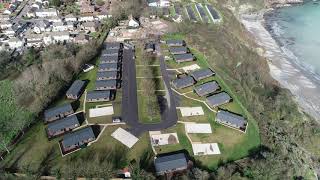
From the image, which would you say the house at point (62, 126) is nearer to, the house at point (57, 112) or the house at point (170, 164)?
the house at point (57, 112)

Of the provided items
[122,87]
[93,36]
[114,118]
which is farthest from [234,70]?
[93,36]

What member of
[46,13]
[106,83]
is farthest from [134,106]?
[46,13]

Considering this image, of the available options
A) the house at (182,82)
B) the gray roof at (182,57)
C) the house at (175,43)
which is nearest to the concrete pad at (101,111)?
the house at (182,82)

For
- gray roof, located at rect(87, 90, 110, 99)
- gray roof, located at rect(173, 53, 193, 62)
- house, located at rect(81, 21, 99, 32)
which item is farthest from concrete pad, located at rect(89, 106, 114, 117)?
house, located at rect(81, 21, 99, 32)

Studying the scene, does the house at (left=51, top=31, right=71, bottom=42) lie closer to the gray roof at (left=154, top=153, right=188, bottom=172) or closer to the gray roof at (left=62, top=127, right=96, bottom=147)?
the gray roof at (left=62, top=127, right=96, bottom=147)

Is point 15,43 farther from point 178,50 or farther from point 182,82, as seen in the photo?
point 182,82

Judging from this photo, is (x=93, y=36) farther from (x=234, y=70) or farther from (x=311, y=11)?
(x=311, y=11)
